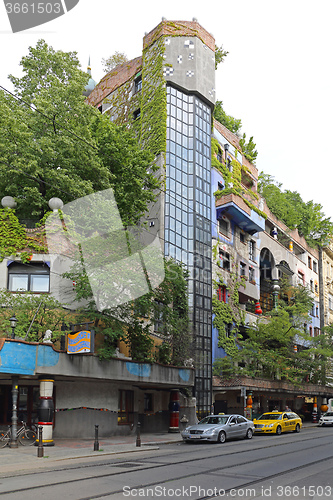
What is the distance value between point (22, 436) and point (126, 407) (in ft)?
24.4

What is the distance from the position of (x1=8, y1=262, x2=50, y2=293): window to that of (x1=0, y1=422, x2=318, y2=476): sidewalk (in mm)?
7503

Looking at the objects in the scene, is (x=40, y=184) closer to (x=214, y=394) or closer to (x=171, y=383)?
(x=171, y=383)

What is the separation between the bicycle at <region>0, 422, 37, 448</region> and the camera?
20.5m

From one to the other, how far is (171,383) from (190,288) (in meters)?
9.53

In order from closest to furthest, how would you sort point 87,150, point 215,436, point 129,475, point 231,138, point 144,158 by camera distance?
1. point 129,475
2. point 215,436
3. point 87,150
4. point 144,158
5. point 231,138

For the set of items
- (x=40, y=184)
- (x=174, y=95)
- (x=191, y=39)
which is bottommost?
(x=40, y=184)

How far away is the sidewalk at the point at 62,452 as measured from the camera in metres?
15.5

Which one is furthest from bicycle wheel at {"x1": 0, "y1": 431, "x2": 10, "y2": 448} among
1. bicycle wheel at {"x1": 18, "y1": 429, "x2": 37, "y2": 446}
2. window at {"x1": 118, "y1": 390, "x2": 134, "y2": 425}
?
window at {"x1": 118, "y1": 390, "x2": 134, "y2": 425}

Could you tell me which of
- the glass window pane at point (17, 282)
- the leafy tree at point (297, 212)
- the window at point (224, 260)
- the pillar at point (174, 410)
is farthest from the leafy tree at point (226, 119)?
the glass window pane at point (17, 282)

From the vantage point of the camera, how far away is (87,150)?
27859mm

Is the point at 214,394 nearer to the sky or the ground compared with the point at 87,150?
nearer to the ground

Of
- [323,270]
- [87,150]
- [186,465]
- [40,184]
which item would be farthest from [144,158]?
[323,270]

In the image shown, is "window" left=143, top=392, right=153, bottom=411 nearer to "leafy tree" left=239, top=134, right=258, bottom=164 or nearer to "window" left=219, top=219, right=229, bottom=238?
"window" left=219, top=219, right=229, bottom=238

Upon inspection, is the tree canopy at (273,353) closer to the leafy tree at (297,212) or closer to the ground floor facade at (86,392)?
the ground floor facade at (86,392)
